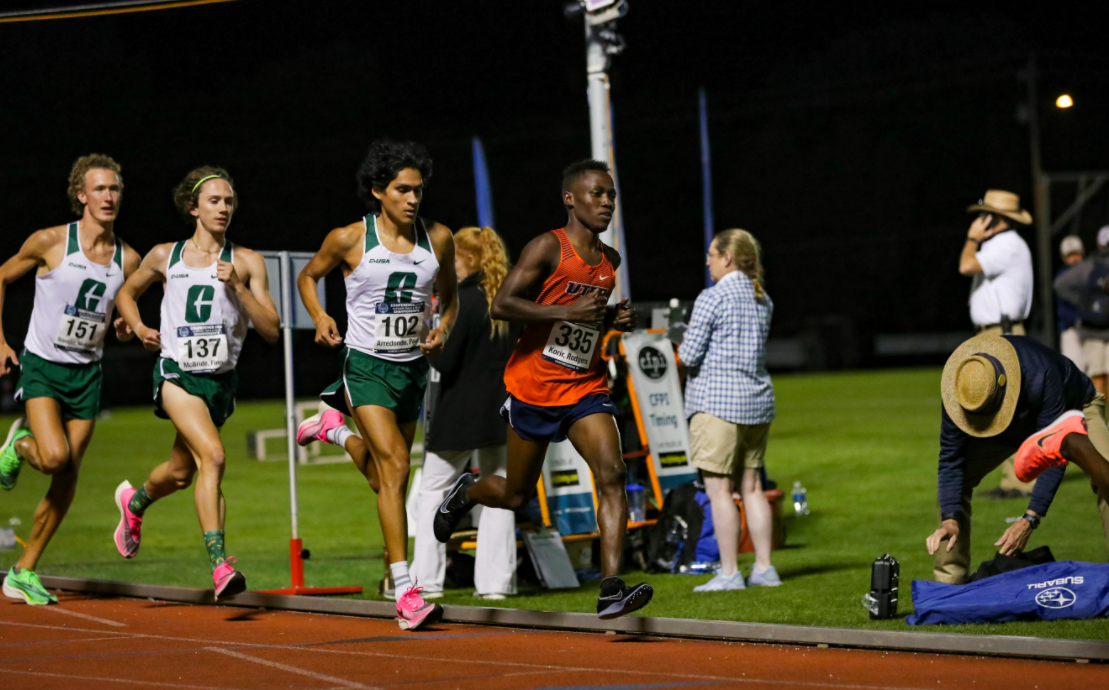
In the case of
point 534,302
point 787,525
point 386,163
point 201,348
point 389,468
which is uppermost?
point 386,163

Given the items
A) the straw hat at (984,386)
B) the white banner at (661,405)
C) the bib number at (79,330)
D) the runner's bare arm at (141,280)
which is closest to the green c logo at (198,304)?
the runner's bare arm at (141,280)

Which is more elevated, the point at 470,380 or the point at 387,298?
the point at 387,298

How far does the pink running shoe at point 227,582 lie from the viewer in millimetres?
6953

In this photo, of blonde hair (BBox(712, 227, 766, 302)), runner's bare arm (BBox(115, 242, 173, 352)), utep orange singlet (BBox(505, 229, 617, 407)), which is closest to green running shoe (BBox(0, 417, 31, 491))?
runner's bare arm (BBox(115, 242, 173, 352))

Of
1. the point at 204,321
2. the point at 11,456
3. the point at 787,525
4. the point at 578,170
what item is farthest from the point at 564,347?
the point at 787,525

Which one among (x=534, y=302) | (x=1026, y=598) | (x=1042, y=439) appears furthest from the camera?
(x=534, y=302)

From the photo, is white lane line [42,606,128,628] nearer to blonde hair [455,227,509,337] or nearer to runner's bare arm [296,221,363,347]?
runner's bare arm [296,221,363,347]

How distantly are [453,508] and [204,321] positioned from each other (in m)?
1.70

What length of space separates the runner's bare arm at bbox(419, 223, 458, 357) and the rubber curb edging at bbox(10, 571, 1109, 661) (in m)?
1.39

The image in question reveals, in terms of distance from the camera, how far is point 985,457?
661 cm

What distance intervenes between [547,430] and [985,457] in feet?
7.01

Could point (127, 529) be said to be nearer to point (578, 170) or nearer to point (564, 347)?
point (564, 347)

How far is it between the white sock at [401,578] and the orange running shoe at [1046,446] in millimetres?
2873

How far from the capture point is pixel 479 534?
26.6 feet
